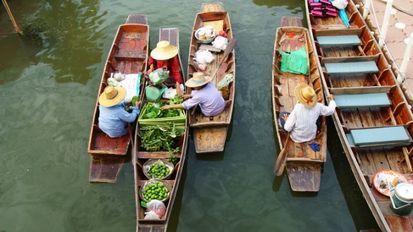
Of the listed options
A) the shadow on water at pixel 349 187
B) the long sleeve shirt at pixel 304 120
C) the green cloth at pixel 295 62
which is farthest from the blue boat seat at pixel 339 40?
the long sleeve shirt at pixel 304 120

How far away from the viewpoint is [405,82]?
9.97m

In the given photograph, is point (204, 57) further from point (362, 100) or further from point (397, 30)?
point (397, 30)

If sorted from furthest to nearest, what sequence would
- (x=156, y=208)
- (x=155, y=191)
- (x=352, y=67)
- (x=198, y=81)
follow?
1. (x=352, y=67)
2. (x=198, y=81)
3. (x=155, y=191)
4. (x=156, y=208)

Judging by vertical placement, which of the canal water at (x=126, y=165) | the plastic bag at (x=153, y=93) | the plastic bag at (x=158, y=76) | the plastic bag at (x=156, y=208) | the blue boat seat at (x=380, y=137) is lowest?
the canal water at (x=126, y=165)

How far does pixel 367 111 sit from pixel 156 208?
5.48 metres

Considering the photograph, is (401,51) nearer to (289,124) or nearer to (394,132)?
(394,132)

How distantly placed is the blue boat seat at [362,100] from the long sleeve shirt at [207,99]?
2.77 meters


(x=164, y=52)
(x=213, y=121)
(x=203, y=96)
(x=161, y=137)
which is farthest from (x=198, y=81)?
(x=164, y=52)

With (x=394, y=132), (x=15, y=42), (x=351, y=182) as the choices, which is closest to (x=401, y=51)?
(x=394, y=132)

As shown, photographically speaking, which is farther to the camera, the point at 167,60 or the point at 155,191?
the point at 167,60

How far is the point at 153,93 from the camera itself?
969 cm

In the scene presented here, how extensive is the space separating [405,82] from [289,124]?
373cm

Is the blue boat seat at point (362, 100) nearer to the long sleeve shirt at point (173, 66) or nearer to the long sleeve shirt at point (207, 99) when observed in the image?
the long sleeve shirt at point (207, 99)

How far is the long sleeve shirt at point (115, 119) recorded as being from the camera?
863 centimetres
